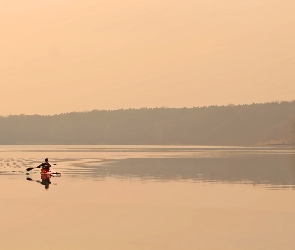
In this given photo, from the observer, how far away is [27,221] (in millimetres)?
33906

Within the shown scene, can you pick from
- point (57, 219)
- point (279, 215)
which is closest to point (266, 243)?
point (279, 215)

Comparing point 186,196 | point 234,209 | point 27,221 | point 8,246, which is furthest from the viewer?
point 186,196

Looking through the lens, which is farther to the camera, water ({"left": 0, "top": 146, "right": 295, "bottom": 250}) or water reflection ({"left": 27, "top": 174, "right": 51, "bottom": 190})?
water reflection ({"left": 27, "top": 174, "right": 51, "bottom": 190})

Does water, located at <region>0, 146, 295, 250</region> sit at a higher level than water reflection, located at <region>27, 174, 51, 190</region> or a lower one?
lower

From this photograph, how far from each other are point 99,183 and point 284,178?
18.6m

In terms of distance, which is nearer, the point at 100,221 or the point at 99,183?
the point at 100,221

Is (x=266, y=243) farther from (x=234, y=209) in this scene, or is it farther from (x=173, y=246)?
(x=234, y=209)

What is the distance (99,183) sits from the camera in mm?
58938

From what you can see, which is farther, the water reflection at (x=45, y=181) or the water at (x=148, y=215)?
the water reflection at (x=45, y=181)

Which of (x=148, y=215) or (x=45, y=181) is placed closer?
(x=148, y=215)

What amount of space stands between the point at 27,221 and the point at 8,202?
955 centimetres

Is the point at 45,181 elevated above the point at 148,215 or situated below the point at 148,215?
above

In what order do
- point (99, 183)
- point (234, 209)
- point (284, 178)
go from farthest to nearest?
1. point (284, 178)
2. point (99, 183)
3. point (234, 209)

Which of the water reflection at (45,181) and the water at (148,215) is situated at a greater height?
the water reflection at (45,181)
